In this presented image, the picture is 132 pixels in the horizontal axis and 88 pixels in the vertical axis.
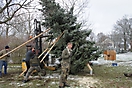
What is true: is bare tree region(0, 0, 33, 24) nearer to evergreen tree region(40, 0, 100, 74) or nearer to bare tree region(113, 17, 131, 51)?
evergreen tree region(40, 0, 100, 74)

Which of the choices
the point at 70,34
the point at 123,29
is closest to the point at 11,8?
the point at 70,34

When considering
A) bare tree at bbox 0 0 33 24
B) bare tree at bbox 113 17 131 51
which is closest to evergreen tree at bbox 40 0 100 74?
bare tree at bbox 0 0 33 24

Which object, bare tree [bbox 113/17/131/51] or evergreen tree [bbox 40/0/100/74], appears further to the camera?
bare tree [bbox 113/17/131/51]

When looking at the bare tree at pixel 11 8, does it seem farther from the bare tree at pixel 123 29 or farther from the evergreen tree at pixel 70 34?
the bare tree at pixel 123 29

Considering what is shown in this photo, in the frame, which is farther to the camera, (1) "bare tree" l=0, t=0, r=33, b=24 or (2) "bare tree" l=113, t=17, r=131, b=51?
(2) "bare tree" l=113, t=17, r=131, b=51

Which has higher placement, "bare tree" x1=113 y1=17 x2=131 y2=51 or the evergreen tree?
"bare tree" x1=113 y1=17 x2=131 y2=51

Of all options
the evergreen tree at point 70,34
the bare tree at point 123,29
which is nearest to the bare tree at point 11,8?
the evergreen tree at point 70,34

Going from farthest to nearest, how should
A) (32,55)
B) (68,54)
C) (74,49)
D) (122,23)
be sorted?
1. (122,23)
2. (74,49)
3. (32,55)
4. (68,54)

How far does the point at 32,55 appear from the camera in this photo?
7.50 metres

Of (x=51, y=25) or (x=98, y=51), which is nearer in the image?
(x=98, y=51)

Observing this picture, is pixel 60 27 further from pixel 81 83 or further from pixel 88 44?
pixel 81 83

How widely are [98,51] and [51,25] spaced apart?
3.25m

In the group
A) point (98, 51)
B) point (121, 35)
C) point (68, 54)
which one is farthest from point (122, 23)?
point (68, 54)

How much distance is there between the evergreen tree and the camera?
28.8 feet
